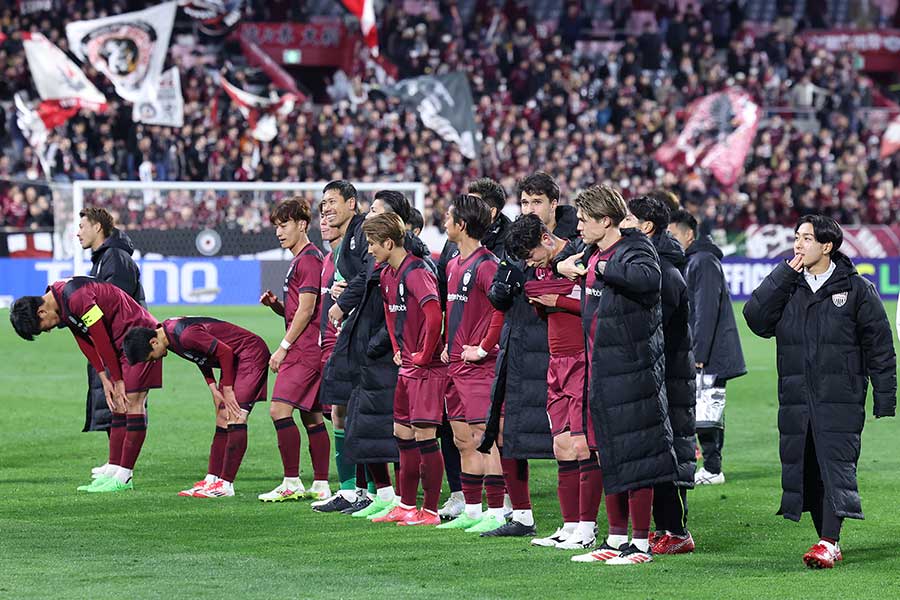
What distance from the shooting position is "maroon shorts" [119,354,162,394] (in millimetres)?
10734

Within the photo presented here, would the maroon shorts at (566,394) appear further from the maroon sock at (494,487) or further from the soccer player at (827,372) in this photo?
Answer: the soccer player at (827,372)

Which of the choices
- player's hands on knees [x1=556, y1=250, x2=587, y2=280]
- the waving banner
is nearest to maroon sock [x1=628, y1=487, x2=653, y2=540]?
player's hands on knees [x1=556, y1=250, x2=587, y2=280]

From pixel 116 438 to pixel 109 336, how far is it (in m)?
0.75

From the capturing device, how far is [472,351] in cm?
894

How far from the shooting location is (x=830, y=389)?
7.96 m

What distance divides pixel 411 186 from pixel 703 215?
7.92 meters

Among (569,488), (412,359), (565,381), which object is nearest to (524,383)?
(565,381)

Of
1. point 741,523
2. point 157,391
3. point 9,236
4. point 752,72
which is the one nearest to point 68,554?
point 741,523

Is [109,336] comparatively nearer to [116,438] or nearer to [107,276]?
[116,438]

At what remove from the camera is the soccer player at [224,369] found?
33.8ft

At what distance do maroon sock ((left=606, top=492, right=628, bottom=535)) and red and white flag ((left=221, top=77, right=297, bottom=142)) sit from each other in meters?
24.6

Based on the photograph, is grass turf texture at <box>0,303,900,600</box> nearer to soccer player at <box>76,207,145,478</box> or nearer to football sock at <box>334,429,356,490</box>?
football sock at <box>334,429,356,490</box>

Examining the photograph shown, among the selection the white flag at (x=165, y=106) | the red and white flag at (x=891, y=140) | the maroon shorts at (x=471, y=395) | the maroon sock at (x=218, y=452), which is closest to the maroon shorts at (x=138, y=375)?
the maroon sock at (x=218, y=452)

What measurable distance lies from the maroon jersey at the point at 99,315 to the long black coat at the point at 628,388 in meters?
3.85
